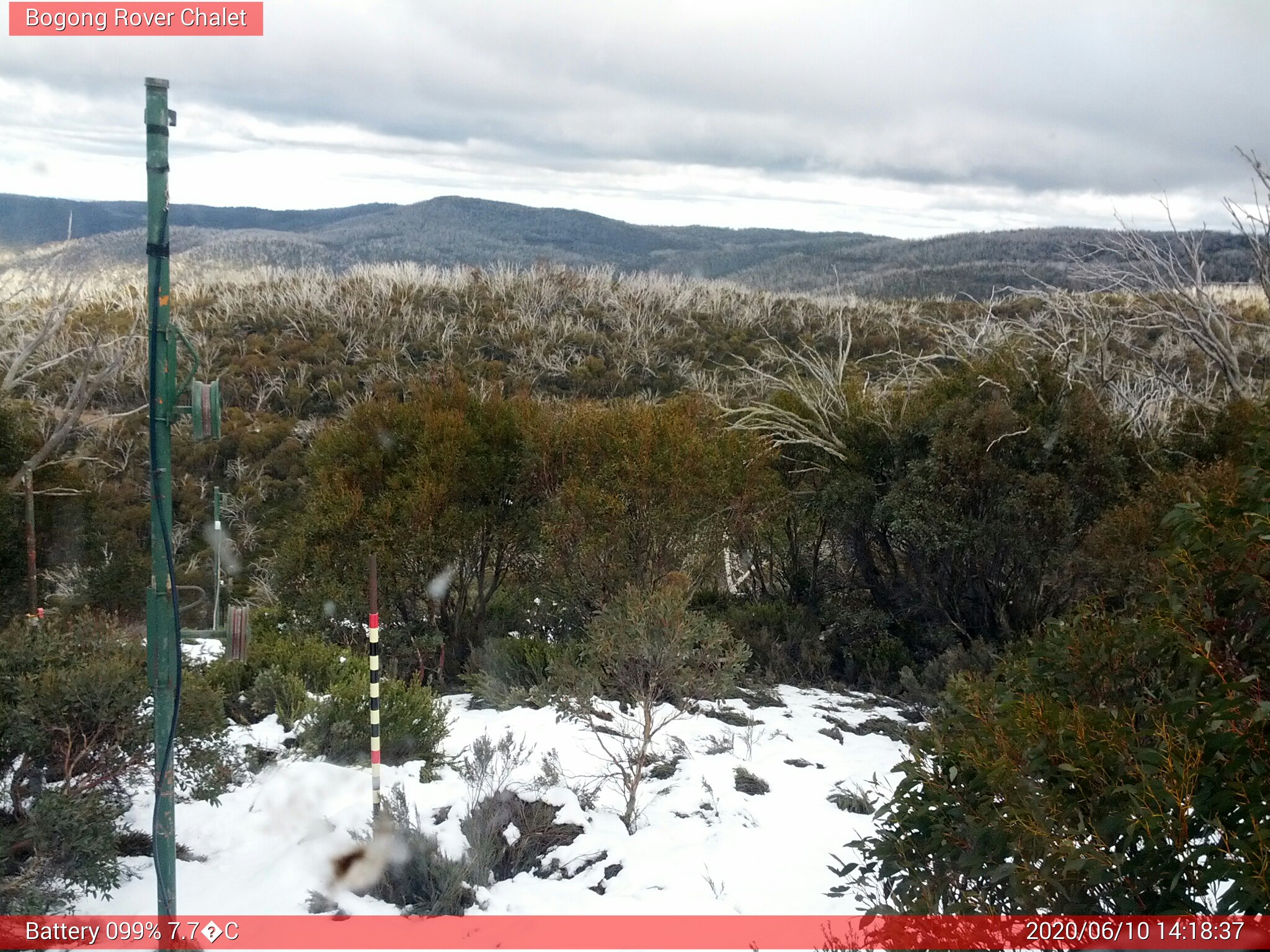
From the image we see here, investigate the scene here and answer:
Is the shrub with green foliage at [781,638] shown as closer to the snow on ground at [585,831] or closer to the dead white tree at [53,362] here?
the snow on ground at [585,831]

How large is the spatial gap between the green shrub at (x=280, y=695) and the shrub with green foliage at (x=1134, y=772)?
4.78 metres

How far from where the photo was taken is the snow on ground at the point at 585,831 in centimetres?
444

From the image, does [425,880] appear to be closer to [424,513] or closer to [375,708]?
[375,708]

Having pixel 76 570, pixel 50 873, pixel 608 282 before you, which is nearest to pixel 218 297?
pixel 608 282

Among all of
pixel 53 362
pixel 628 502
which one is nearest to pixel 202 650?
pixel 53 362

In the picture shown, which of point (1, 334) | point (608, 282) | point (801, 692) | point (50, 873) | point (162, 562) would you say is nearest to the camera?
point (162, 562)

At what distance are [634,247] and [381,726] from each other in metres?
81.2

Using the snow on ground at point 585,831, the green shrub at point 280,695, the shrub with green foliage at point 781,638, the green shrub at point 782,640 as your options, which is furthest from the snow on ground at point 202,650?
the green shrub at point 782,640

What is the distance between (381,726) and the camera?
237 inches

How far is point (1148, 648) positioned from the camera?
9.83 feet

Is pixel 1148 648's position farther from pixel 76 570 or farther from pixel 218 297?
pixel 218 297

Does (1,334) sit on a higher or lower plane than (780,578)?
higher

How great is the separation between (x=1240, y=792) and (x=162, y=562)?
11.6 ft

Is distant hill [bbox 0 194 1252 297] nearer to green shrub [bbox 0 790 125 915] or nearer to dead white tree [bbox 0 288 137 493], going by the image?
dead white tree [bbox 0 288 137 493]
